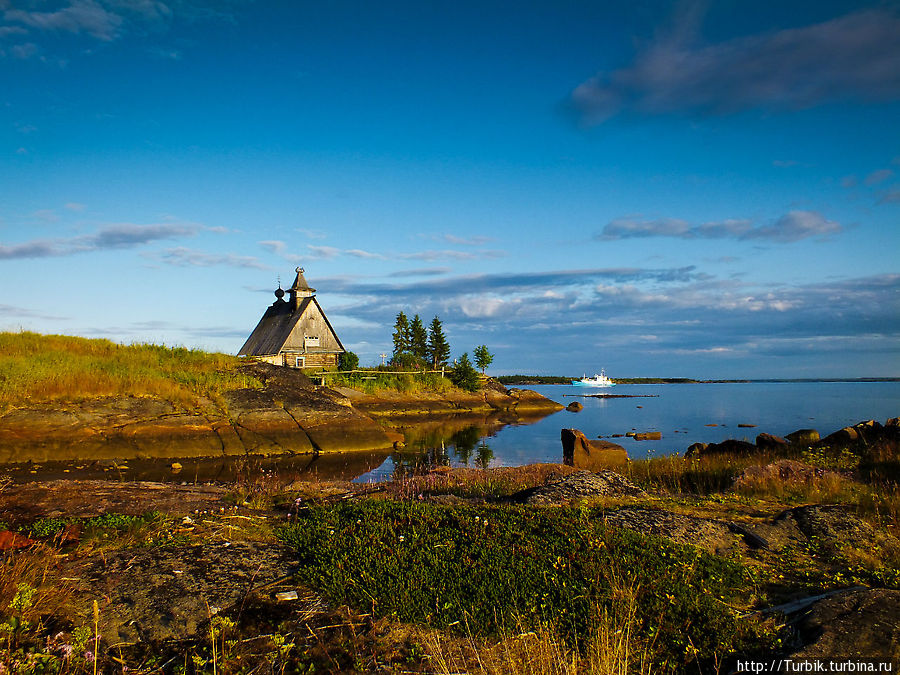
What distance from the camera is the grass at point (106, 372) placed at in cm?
2102

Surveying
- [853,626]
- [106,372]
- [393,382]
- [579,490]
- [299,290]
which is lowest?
[579,490]

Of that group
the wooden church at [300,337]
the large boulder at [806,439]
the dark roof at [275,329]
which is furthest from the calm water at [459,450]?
the dark roof at [275,329]

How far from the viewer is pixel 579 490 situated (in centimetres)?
1006

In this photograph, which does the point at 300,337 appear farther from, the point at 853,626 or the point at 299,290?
the point at 853,626

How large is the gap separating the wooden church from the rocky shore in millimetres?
24093

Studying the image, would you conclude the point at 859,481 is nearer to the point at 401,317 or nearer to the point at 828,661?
the point at 828,661

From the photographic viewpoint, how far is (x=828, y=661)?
376 cm

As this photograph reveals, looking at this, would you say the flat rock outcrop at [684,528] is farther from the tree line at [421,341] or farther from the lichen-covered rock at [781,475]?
the tree line at [421,341]

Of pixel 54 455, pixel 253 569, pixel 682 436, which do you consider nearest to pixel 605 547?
pixel 253 569

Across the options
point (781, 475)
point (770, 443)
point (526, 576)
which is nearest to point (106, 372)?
point (526, 576)

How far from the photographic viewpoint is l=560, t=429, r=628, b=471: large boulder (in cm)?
1862

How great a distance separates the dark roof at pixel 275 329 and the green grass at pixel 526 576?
50.1 metres

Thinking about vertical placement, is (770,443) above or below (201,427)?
below

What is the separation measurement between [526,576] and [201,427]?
2050 cm
